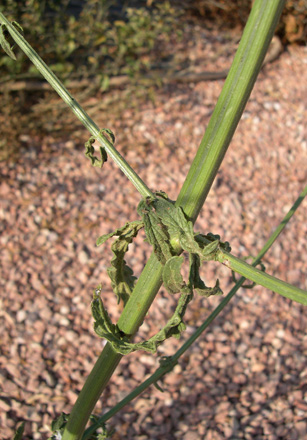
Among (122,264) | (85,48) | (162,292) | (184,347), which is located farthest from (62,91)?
(85,48)

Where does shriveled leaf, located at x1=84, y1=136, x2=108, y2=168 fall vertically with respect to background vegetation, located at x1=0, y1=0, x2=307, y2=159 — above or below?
below

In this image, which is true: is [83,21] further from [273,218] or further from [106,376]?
[106,376]

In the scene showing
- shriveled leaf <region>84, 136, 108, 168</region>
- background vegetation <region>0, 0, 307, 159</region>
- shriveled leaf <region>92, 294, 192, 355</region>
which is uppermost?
background vegetation <region>0, 0, 307, 159</region>

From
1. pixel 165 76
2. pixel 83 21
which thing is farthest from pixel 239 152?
pixel 83 21

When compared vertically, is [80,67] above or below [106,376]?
above

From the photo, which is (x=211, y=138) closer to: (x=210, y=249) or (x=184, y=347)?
(x=210, y=249)

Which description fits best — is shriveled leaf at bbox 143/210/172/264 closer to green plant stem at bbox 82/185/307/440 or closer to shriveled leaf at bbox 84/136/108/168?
shriveled leaf at bbox 84/136/108/168

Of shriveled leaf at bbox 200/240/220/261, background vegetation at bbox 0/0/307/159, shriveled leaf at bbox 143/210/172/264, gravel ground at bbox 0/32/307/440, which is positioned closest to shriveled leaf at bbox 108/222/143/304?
shriveled leaf at bbox 143/210/172/264
